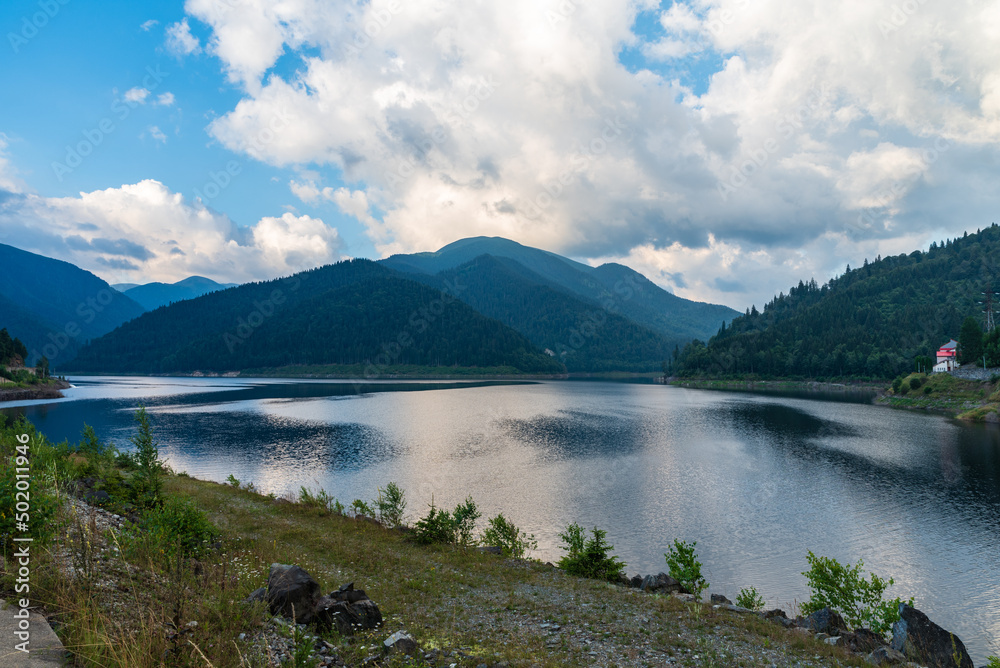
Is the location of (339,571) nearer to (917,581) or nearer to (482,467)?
(917,581)

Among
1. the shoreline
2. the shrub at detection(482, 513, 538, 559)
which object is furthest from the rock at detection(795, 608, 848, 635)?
the shoreline

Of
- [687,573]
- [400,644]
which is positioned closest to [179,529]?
[400,644]

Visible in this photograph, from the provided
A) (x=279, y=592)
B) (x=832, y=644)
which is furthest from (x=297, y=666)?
(x=832, y=644)

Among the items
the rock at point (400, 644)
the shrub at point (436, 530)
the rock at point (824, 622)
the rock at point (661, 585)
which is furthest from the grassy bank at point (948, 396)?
the rock at point (400, 644)

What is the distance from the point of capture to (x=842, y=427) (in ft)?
264

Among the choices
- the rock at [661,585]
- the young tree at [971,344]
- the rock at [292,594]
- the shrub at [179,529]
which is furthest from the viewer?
the young tree at [971,344]

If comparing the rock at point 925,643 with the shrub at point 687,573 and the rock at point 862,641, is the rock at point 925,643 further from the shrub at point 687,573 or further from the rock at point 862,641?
the shrub at point 687,573

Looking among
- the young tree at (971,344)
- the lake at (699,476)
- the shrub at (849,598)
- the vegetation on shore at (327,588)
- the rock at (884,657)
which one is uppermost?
the young tree at (971,344)

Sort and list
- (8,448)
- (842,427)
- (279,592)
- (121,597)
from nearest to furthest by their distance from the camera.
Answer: (121,597), (279,592), (8,448), (842,427)

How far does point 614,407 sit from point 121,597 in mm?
116262

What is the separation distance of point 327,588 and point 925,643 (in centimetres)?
2068

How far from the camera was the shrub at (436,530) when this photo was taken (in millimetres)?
24422

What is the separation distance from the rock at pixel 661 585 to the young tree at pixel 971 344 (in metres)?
141

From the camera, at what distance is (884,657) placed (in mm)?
14617
